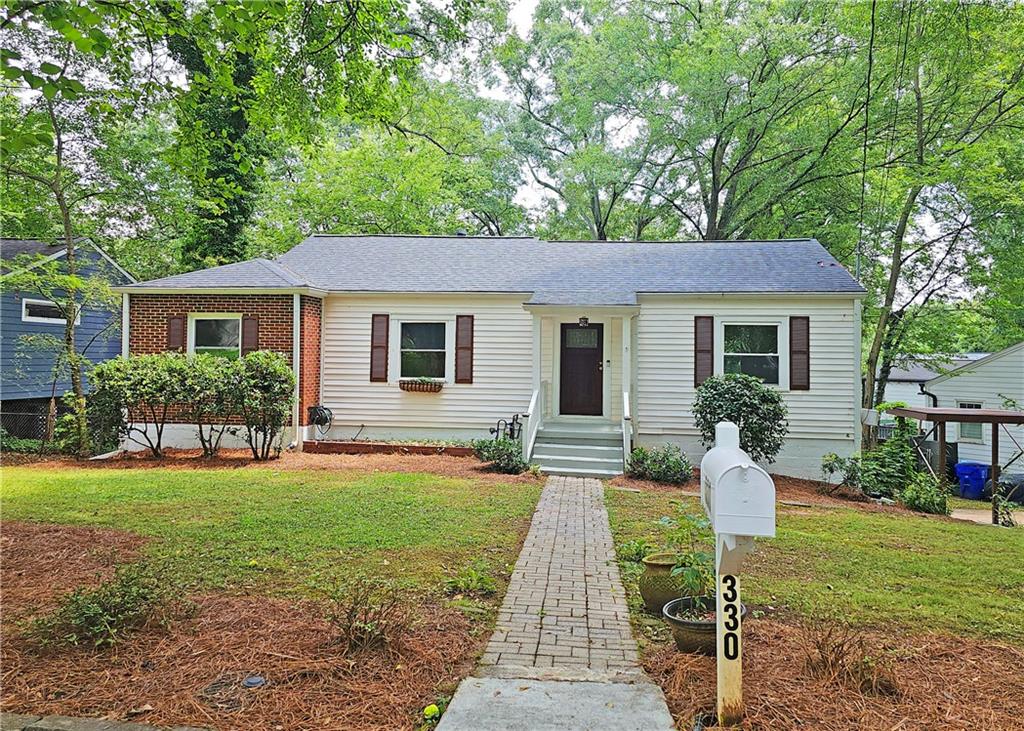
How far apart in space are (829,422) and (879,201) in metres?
10.4

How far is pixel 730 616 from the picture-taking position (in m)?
2.70

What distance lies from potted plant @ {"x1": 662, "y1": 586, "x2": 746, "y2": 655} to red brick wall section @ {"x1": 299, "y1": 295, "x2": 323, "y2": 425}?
32.5 feet

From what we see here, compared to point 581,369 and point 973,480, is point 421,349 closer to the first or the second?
point 581,369

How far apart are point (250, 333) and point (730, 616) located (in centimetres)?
1117

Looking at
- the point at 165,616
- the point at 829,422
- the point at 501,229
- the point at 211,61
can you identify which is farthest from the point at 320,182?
the point at 165,616

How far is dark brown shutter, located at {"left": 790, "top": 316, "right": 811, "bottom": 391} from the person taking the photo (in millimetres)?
11891

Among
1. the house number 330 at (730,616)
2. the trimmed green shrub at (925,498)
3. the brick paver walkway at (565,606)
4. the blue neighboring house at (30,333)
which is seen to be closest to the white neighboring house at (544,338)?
the trimmed green shrub at (925,498)

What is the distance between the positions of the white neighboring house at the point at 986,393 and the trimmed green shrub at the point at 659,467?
12.2 metres

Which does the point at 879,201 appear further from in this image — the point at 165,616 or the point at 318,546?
the point at 165,616

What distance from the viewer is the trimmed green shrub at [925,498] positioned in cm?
980

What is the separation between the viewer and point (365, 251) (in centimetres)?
1476

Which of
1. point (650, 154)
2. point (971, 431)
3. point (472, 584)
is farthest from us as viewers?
point (650, 154)

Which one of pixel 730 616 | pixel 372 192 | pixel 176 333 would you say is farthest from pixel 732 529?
pixel 372 192

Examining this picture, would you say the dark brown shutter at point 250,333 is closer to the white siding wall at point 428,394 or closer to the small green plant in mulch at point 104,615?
the white siding wall at point 428,394
